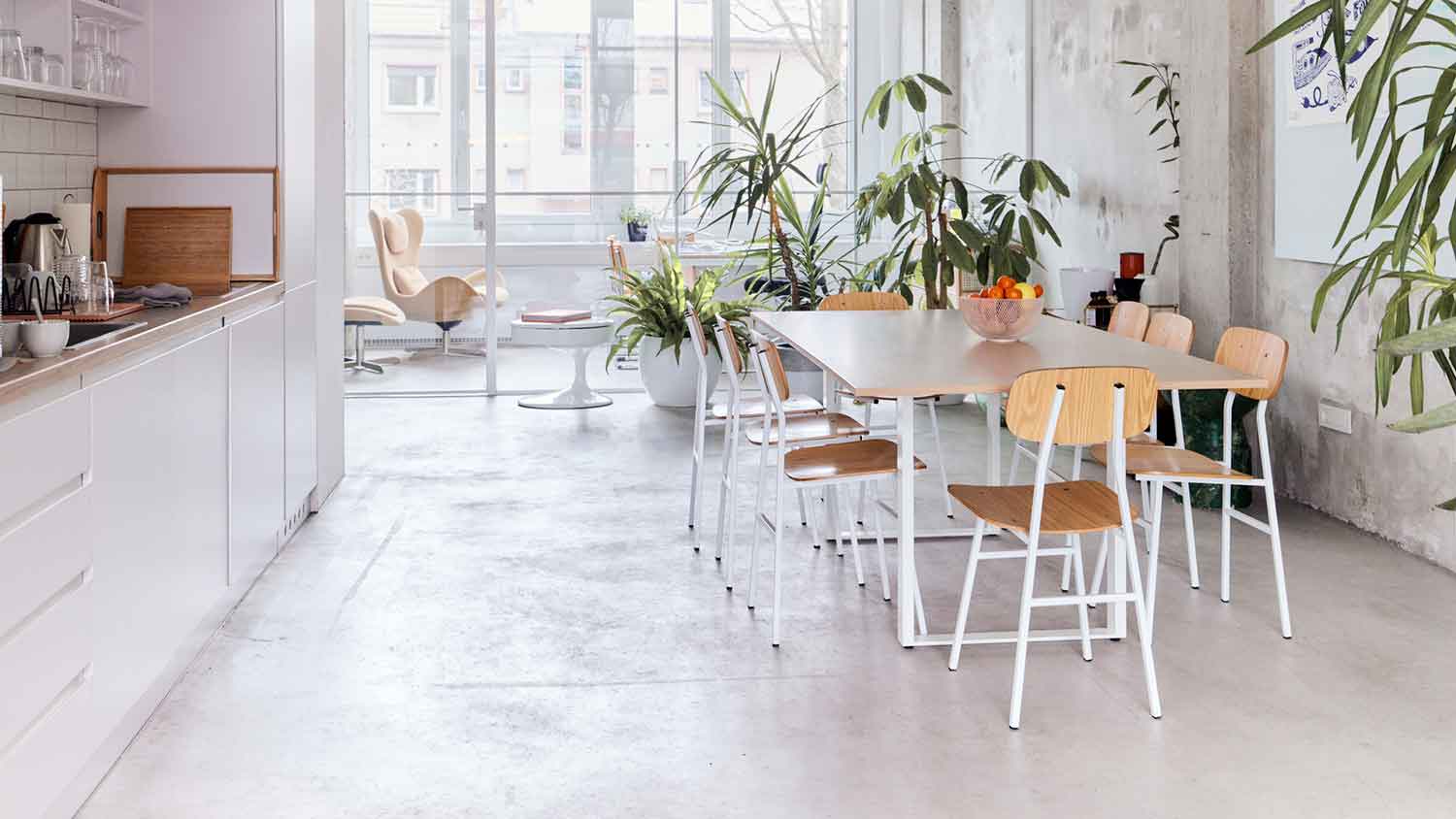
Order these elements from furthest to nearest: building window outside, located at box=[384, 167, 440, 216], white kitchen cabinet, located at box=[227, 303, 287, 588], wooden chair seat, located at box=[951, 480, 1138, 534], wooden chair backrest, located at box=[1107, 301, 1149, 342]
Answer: building window outside, located at box=[384, 167, 440, 216] → wooden chair backrest, located at box=[1107, 301, 1149, 342] → white kitchen cabinet, located at box=[227, 303, 287, 588] → wooden chair seat, located at box=[951, 480, 1138, 534]

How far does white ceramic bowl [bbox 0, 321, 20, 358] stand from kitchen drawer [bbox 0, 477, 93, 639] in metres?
0.33

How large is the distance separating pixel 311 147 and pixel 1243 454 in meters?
4.05

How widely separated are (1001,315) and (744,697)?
1.79 m

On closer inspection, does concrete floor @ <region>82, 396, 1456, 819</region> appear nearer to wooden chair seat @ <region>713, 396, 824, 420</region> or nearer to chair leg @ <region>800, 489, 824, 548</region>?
chair leg @ <region>800, 489, 824, 548</region>

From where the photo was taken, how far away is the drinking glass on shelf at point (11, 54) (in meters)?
3.83

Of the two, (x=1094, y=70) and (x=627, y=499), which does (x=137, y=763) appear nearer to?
(x=627, y=499)

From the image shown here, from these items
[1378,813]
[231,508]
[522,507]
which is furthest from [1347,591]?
[231,508]

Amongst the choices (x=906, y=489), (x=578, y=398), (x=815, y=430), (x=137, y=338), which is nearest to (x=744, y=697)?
(x=906, y=489)

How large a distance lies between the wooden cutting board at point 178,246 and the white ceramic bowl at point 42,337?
6.58 ft

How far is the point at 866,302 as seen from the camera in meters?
6.30

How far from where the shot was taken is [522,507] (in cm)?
605

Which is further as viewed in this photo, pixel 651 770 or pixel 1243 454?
pixel 1243 454

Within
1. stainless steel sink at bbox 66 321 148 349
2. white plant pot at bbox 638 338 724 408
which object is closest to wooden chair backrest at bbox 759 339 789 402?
stainless steel sink at bbox 66 321 148 349

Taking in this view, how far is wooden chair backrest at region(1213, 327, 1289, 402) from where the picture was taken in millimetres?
4152
